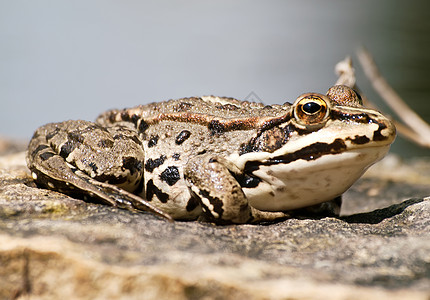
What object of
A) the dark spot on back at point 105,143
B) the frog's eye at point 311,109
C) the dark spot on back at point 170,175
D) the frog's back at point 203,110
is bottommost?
the dark spot on back at point 170,175

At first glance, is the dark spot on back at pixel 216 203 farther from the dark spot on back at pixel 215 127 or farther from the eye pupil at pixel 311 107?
the eye pupil at pixel 311 107

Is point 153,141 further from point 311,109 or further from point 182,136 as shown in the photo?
point 311,109

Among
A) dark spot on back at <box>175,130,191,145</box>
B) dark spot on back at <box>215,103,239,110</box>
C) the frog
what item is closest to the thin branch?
the frog

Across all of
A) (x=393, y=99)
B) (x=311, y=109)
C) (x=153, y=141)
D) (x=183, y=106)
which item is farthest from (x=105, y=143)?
(x=393, y=99)

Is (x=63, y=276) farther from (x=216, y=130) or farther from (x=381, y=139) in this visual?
(x=381, y=139)

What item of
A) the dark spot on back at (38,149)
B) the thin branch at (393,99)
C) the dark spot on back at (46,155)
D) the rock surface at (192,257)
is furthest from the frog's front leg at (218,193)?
the thin branch at (393,99)

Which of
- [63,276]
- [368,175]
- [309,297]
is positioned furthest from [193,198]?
[368,175]
